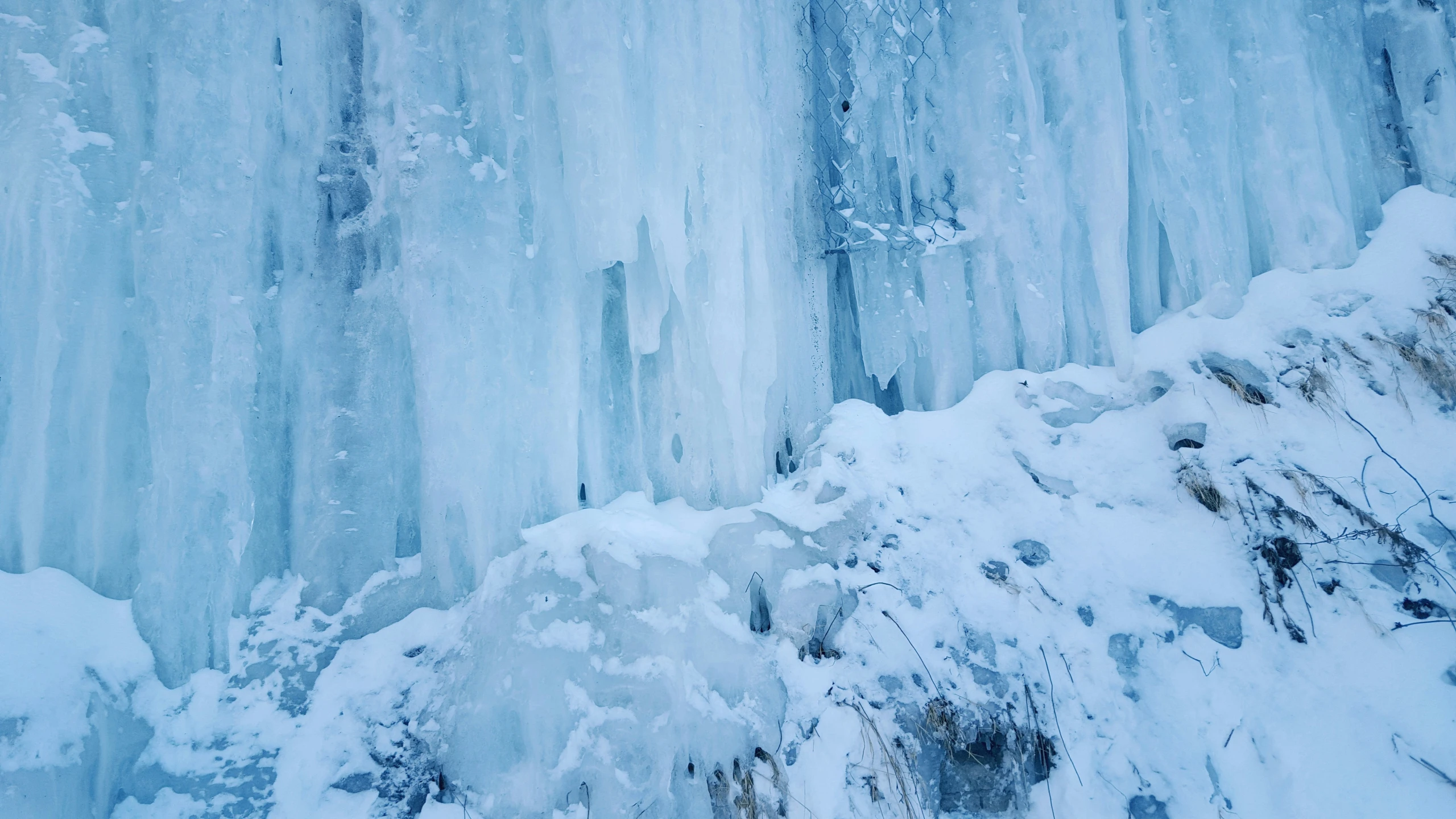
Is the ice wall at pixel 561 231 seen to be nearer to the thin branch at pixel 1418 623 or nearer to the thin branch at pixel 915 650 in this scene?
the thin branch at pixel 915 650

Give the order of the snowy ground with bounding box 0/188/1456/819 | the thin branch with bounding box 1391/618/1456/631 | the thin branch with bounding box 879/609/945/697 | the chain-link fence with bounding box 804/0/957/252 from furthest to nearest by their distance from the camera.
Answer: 1. the chain-link fence with bounding box 804/0/957/252
2. the thin branch with bounding box 879/609/945/697
3. the thin branch with bounding box 1391/618/1456/631
4. the snowy ground with bounding box 0/188/1456/819

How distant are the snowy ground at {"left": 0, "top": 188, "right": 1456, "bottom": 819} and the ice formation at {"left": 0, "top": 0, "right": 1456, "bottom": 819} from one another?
2cm

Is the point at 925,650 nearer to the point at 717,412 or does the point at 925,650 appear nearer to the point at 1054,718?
the point at 1054,718

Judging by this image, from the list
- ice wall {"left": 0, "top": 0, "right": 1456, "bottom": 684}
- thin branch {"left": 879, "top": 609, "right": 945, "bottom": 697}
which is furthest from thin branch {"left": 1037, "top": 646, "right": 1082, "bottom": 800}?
ice wall {"left": 0, "top": 0, "right": 1456, "bottom": 684}

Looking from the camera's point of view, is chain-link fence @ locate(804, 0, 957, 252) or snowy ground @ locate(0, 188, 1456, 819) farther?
chain-link fence @ locate(804, 0, 957, 252)

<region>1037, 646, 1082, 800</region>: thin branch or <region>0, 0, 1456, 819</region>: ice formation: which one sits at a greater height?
<region>0, 0, 1456, 819</region>: ice formation

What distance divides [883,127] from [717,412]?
69.3 inches

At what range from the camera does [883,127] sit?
3826 millimetres

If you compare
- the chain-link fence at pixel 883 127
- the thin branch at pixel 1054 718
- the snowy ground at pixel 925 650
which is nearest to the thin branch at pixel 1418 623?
the snowy ground at pixel 925 650

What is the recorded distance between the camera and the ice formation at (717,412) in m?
2.50

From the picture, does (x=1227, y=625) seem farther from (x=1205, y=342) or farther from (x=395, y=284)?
(x=395, y=284)

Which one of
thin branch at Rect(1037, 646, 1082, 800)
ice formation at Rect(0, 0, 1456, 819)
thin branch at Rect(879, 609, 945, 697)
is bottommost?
thin branch at Rect(1037, 646, 1082, 800)

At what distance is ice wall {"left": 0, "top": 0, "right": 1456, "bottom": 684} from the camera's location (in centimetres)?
257

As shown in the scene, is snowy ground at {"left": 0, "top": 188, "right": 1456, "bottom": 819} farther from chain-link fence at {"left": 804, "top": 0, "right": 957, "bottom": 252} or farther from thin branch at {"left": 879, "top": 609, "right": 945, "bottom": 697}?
chain-link fence at {"left": 804, "top": 0, "right": 957, "bottom": 252}
